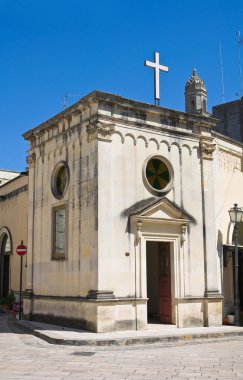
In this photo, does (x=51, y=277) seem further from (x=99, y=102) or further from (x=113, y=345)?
(x=99, y=102)

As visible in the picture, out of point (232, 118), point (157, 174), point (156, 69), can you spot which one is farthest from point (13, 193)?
point (232, 118)

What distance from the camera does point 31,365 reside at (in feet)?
30.9

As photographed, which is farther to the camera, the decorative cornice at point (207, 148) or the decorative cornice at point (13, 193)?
the decorative cornice at point (13, 193)

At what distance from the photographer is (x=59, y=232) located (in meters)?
15.8

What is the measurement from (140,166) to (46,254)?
14.5ft

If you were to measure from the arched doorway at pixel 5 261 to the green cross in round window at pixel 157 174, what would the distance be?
11055 mm

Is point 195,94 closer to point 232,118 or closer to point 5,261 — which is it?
point 232,118

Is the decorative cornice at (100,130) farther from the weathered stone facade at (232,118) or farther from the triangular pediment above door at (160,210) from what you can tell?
the weathered stone facade at (232,118)

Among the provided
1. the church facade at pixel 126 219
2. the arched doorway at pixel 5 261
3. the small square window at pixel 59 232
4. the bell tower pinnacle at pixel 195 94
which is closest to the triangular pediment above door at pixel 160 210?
the church facade at pixel 126 219

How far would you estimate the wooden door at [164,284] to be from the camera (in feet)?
50.0

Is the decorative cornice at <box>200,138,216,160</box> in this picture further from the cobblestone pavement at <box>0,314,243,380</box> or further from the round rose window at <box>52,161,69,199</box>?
the cobblestone pavement at <box>0,314,243,380</box>

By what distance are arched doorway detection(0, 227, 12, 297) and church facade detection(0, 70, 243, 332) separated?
24.3 ft

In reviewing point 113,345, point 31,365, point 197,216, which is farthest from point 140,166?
point 31,365

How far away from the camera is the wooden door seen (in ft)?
50.0
